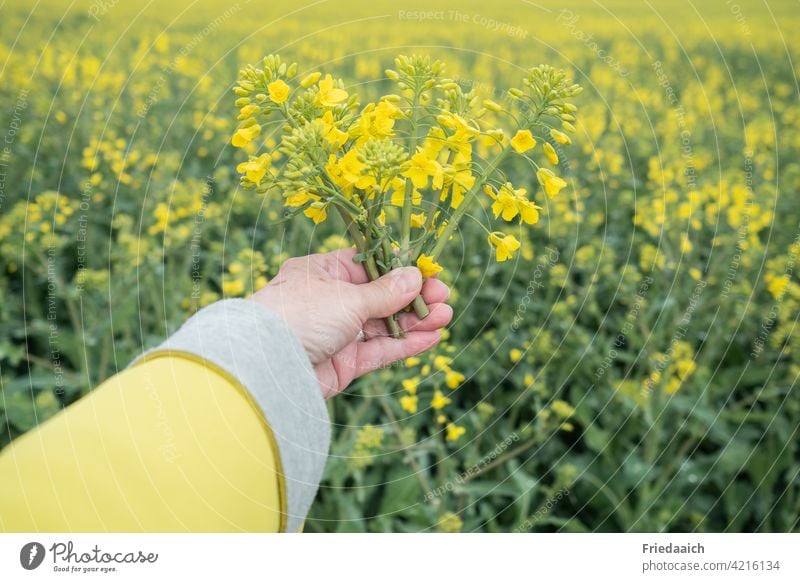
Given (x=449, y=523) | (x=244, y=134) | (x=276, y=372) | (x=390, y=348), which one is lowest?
(x=449, y=523)

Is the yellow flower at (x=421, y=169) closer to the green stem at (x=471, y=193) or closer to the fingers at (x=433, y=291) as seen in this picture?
the green stem at (x=471, y=193)

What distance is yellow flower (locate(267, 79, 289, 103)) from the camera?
0.93 meters

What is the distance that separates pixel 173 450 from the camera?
0.82 m

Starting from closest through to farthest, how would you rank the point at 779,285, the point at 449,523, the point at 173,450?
1. the point at 173,450
2. the point at 449,523
3. the point at 779,285

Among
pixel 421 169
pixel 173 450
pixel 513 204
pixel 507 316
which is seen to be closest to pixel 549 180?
pixel 513 204

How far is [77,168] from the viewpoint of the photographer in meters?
A: 2.99

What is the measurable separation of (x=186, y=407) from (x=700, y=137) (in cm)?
363

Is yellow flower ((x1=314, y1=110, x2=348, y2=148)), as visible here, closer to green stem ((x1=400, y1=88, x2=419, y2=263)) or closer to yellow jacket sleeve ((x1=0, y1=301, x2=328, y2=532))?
green stem ((x1=400, y1=88, x2=419, y2=263))

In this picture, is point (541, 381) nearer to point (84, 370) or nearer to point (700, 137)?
point (84, 370)

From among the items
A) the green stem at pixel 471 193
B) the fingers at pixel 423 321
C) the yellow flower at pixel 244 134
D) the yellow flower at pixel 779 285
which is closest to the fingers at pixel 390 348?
the fingers at pixel 423 321

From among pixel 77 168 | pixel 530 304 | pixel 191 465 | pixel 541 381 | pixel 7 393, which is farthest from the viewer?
pixel 77 168

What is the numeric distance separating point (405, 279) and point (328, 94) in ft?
0.97

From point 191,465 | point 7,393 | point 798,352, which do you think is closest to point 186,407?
point 191,465

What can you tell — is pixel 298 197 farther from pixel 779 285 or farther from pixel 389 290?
pixel 779 285
